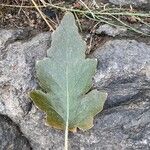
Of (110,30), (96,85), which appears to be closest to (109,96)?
(96,85)

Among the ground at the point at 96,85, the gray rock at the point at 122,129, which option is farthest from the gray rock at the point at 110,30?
the gray rock at the point at 122,129

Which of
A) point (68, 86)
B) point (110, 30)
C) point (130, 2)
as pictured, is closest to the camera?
point (68, 86)

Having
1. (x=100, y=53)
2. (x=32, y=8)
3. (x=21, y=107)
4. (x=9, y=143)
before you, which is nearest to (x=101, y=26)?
(x=100, y=53)

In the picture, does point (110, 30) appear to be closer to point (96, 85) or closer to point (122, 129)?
point (96, 85)

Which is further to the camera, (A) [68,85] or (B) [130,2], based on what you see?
(B) [130,2]

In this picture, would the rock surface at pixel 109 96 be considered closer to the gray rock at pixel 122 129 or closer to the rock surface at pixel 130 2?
the gray rock at pixel 122 129

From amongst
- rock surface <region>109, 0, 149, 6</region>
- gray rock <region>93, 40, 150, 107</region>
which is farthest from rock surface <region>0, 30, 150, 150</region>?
rock surface <region>109, 0, 149, 6</region>

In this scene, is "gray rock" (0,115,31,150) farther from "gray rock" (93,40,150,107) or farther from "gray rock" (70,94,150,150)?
"gray rock" (93,40,150,107)
